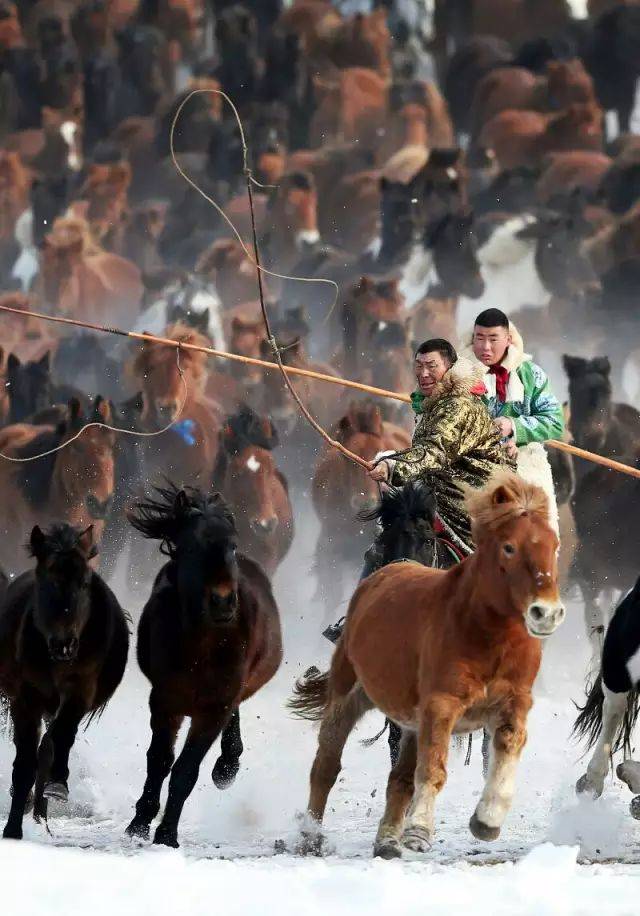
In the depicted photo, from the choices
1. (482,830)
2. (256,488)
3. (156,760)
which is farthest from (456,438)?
(256,488)

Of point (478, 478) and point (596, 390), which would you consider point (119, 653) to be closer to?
point (478, 478)

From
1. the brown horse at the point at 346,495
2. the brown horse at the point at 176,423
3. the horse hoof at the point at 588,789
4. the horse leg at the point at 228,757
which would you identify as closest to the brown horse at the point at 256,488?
the brown horse at the point at 346,495

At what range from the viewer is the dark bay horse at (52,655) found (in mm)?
7516

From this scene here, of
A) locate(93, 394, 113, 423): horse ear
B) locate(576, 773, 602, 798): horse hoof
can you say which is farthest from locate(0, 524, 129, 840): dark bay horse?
locate(93, 394, 113, 423): horse ear

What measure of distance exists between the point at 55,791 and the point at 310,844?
126cm

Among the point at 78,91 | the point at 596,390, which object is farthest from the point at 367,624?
the point at 78,91

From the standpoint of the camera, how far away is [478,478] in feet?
24.0

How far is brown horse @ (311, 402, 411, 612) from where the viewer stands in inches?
717

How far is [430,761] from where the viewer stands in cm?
593

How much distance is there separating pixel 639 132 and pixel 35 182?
7.26 metres

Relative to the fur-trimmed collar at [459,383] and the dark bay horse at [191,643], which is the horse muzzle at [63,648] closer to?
the dark bay horse at [191,643]

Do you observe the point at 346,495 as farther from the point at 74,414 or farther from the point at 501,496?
the point at 501,496

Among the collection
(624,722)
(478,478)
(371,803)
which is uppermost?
Result: (478,478)

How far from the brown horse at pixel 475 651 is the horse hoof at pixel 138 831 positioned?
1136 mm
